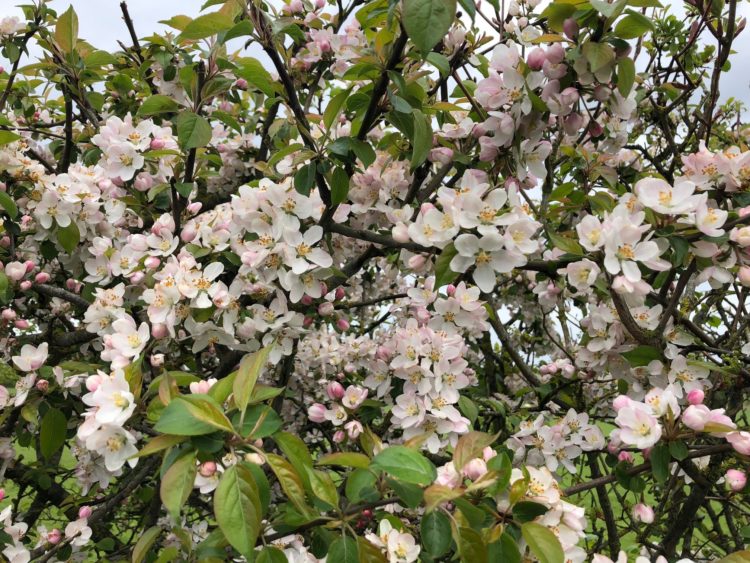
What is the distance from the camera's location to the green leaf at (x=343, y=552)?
1041 millimetres

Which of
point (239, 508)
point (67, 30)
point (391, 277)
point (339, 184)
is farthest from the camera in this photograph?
point (391, 277)

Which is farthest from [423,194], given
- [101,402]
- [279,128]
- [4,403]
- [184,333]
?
[4,403]

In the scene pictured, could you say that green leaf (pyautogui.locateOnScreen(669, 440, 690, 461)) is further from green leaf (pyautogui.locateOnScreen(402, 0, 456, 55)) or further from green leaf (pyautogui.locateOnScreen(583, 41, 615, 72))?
Result: green leaf (pyautogui.locateOnScreen(402, 0, 456, 55))

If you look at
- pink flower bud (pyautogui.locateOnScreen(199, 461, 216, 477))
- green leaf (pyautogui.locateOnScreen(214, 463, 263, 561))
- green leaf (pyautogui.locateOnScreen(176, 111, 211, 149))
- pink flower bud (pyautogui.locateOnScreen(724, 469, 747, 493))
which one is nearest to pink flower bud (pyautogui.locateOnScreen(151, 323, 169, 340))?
green leaf (pyautogui.locateOnScreen(176, 111, 211, 149))

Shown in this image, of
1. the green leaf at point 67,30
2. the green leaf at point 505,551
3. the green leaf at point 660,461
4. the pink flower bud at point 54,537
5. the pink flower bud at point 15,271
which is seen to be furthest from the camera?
the green leaf at point 67,30

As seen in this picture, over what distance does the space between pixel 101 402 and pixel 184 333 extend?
0.54 metres

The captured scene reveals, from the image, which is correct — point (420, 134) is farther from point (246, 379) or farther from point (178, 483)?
point (178, 483)

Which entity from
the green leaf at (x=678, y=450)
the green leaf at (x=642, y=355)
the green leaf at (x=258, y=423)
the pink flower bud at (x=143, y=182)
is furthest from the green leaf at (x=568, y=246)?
the pink flower bud at (x=143, y=182)

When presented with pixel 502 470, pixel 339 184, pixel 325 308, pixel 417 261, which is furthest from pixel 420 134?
pixel 502 470

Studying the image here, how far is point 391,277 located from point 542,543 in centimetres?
175

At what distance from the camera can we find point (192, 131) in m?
1.64

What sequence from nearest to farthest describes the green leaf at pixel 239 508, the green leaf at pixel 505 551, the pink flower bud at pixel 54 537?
the green leaf at pixel 239 508 < the green leaf at pixel 505 551 < the pink flower bud at pixel 54 537

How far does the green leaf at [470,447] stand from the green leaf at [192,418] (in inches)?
17.2

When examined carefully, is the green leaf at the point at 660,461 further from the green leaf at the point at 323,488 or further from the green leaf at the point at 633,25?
the green leaf at the point at 633,25
